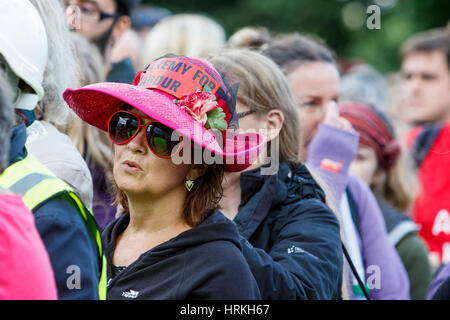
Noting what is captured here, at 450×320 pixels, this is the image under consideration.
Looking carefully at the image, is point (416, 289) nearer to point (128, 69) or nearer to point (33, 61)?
point (128, 69)

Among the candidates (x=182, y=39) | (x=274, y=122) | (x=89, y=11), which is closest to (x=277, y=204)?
(x=274, y=122)

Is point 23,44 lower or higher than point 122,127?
higher

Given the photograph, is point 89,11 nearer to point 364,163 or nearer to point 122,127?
point 364,163

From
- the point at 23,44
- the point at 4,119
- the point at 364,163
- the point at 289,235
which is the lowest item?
the point at 364,163

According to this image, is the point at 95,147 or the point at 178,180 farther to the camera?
the point at 95,147

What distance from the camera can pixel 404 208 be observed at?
15.9 feet

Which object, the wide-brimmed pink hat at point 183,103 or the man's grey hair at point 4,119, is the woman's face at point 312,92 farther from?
the man's grey hair at point 4,119

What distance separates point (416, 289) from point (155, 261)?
7.99ft

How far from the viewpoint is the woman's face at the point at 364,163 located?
14.9 ft

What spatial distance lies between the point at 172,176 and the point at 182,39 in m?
3.10

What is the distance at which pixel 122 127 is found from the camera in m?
2.28

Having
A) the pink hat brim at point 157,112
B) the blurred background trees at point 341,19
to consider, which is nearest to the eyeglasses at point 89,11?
the pink hat brim at point 157,112

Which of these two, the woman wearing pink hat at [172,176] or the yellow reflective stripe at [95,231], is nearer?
the yellow reflective stripe at [95,231]

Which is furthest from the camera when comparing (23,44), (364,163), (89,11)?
(364,163)
